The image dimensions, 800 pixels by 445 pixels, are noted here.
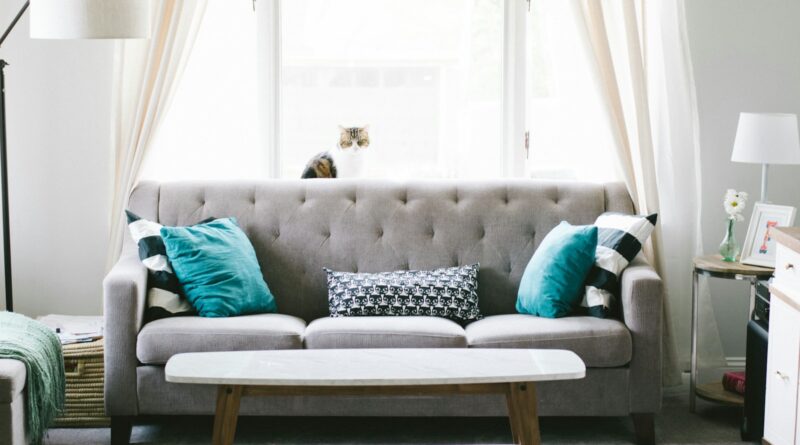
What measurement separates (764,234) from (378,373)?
1.80 meters

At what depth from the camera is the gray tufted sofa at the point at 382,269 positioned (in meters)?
3.25

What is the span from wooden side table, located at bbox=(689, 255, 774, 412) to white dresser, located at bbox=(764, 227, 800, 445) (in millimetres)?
522

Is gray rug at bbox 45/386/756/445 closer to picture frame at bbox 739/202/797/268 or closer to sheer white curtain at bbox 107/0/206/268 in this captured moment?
picture frame at bbox 739/202/797/268

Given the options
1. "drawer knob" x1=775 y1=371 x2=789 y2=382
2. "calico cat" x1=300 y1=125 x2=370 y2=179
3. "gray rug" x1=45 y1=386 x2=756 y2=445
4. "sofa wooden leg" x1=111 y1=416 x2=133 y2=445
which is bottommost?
"gray rug" x1=45 y1=386 x2=756 y2=445

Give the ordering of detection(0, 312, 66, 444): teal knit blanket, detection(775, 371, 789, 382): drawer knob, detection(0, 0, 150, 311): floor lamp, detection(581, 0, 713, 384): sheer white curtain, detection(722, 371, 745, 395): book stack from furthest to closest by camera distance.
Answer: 1. detection(581, 0, 713, 384): sheer white curtain
2. detection(722, 371, 745, 395): book stack
3. detection(0, 0, 150, 311): floor lamp
4. detection(0, 312, 66, 444): teal knit blanket
5. detection(775, 371, 789, 382): drawer knob

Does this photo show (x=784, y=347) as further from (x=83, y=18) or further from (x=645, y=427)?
(x=83, y=18)

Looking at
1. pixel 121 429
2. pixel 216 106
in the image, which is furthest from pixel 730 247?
pixel 121 429

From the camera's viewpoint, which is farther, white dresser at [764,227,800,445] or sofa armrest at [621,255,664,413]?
sofa armrest at [621,255,664,413]

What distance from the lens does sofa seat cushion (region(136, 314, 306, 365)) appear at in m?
3.23

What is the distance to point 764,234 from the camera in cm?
363

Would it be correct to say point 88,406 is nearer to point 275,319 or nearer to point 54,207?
point 275,319

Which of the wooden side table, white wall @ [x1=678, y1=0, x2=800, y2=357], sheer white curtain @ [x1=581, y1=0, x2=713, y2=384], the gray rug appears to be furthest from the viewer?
white wall @ [x1=678, y1=0, x2=800, y2=357]

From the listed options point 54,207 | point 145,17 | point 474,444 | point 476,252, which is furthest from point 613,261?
point 54,207

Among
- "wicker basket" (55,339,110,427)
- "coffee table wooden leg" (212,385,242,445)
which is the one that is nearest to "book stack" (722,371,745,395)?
"coffee table wooden leg" (212,385,242,445)
